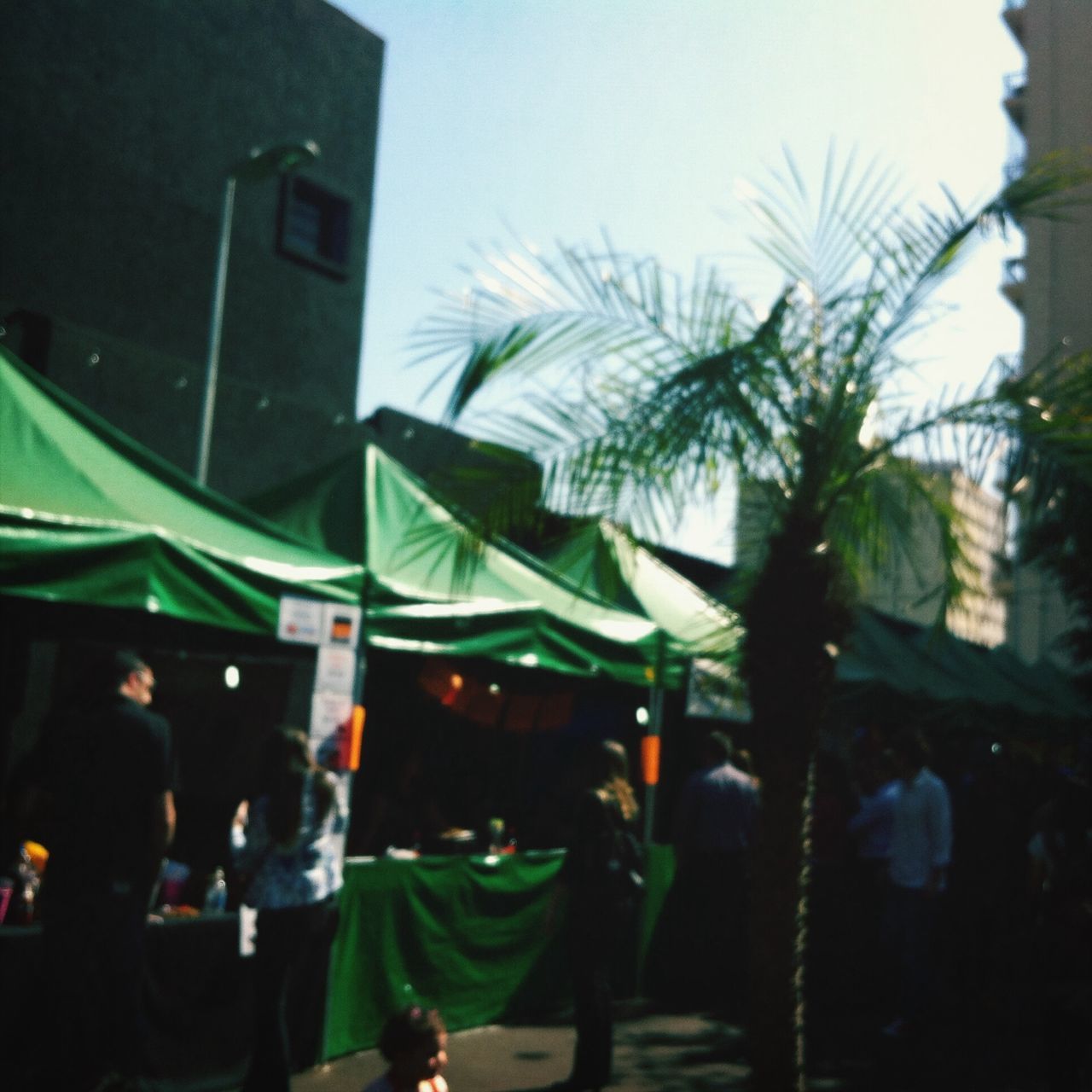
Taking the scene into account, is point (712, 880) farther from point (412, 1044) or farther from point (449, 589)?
point (412, 1044)

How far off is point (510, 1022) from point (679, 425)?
442 centimetres

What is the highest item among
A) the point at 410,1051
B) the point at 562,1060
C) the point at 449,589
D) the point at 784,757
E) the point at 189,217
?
the point at 189,217

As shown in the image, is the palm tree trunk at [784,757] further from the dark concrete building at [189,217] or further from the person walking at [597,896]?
the dark concrete building at [189,217]

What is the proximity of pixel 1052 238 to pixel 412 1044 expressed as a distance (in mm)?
38394

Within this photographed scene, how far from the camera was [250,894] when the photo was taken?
614cm

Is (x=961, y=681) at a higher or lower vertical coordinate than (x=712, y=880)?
higher

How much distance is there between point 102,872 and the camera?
214 inches

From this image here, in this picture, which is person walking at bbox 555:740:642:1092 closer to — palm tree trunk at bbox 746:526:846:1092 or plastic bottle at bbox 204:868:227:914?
palm tree trunk at bbox 746:526:846:1092

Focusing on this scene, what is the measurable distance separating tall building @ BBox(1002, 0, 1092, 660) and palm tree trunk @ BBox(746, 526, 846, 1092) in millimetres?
32126

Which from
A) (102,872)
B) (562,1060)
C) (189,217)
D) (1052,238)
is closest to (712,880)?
(562,1060)

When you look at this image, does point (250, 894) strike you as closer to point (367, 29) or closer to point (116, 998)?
point (116, 998)

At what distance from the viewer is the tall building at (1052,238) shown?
38062mm

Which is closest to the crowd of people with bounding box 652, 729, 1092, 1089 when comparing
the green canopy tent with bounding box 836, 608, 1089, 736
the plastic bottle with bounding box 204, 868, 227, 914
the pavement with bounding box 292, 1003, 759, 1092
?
the pavement with bounding box 292, 1003, 759, 1092

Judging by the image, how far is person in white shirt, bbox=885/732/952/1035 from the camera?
9.16 meters
